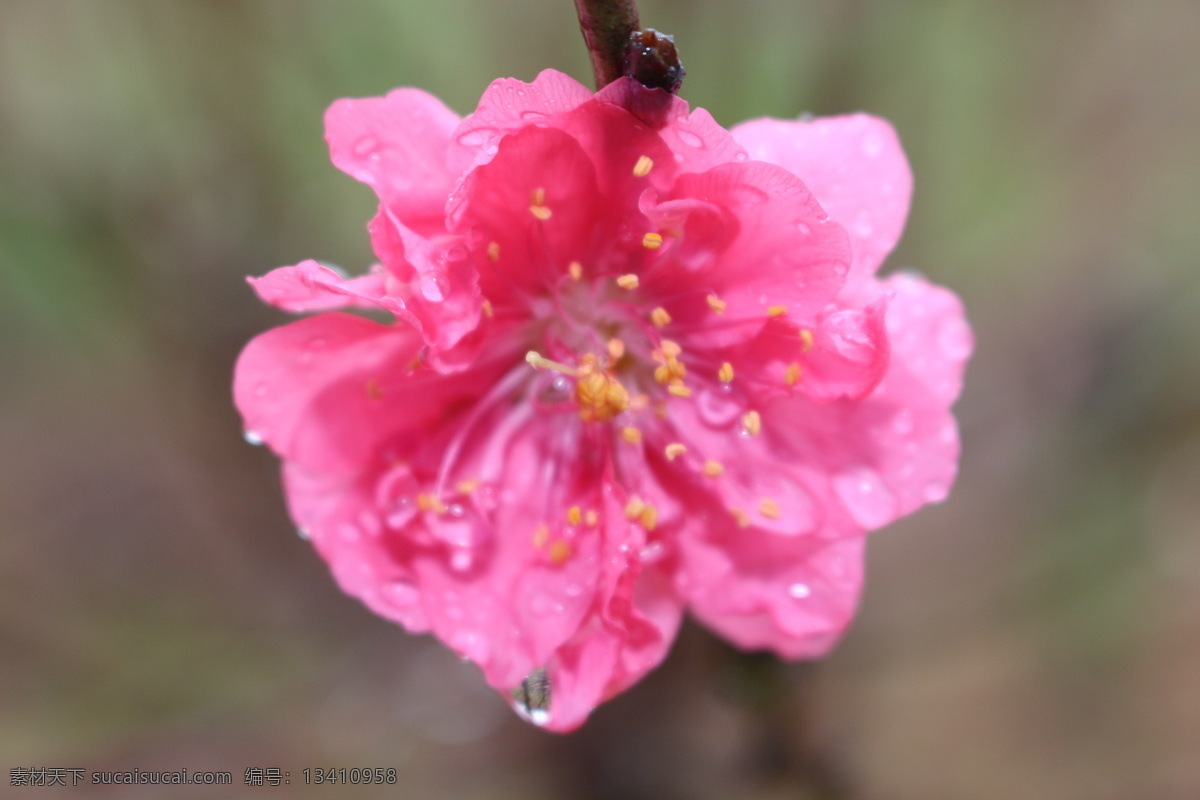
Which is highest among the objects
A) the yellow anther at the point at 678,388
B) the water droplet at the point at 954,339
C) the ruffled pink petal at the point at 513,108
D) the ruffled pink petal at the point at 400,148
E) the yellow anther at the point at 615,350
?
the ruffled pink petal at the point at 513,108

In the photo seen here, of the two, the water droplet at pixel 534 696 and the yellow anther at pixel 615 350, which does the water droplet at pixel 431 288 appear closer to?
the yellow anther at pixel 615 350

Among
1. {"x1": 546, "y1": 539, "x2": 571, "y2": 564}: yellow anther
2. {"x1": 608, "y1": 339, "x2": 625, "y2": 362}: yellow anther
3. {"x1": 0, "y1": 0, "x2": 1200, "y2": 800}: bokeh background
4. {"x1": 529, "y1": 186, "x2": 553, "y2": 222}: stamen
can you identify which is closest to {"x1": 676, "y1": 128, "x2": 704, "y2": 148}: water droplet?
{"x1": 529, "y1": 186, "x2": 553, "y2": 222}: stamen

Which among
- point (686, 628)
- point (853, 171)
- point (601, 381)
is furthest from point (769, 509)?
point (686, 628)

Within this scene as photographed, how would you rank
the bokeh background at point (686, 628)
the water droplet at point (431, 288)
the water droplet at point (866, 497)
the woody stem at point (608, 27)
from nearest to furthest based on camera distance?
1. the woody stem at point (608, 27)
2. the water droplet at point (431, 288)
3. the water droplet at point (866, 497)
4. the bokeh background at point (686, 628)

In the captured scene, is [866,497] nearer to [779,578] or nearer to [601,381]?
[779,578]

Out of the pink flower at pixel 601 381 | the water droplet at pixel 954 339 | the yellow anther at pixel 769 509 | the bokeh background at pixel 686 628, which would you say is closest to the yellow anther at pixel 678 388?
the pink flower at pixel 601 381

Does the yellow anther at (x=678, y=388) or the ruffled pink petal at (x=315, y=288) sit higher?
the ruffled pink petal at (x=315, y=288)

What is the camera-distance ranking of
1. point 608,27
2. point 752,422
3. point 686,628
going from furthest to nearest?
point 686,628
point 752,422
point 608,27
